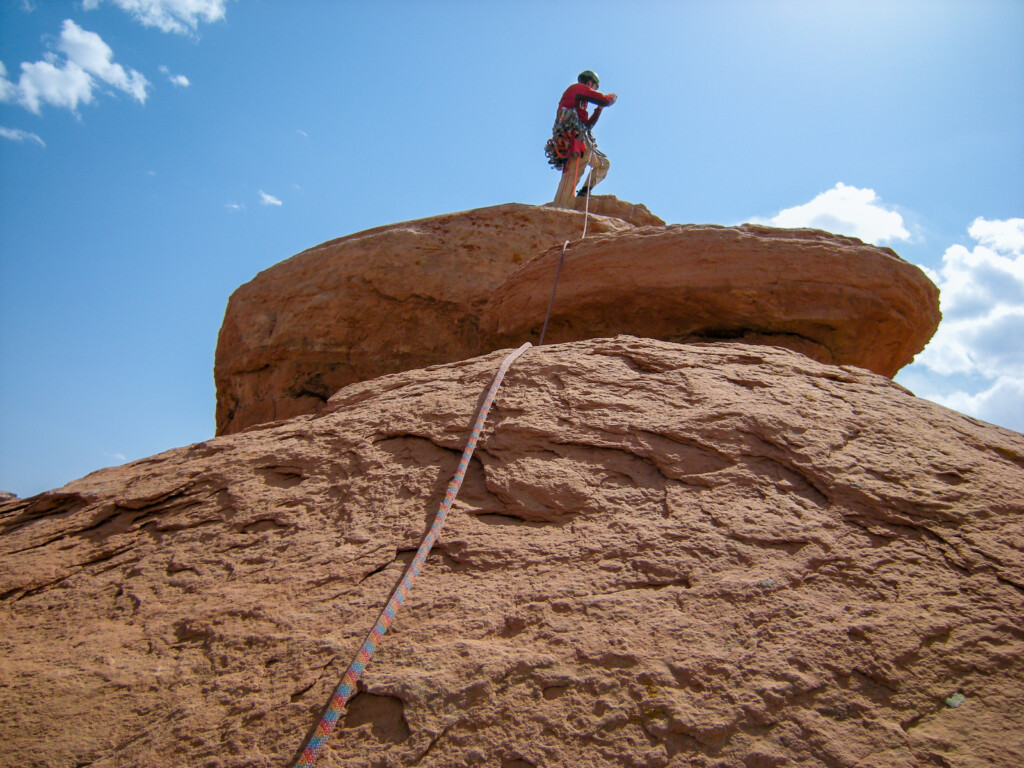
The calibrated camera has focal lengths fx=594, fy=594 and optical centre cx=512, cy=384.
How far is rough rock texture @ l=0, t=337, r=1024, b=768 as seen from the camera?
4.50 feet

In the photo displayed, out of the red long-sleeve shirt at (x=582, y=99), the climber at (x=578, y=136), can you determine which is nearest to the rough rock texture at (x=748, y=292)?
the climber at (x=578, y=136)

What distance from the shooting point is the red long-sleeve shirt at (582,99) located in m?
7.11

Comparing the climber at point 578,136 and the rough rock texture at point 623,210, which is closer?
the climber at point 578,136

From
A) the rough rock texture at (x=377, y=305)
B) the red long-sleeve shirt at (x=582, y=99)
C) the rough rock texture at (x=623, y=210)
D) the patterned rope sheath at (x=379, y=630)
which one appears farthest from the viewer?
the rough rock texture at (x=623, y=210)

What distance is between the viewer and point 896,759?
1.26 m

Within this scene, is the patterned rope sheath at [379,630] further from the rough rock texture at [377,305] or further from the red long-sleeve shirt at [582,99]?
the red long-sleeve shirt at [582,99]

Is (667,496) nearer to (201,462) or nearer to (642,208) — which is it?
(201,462)

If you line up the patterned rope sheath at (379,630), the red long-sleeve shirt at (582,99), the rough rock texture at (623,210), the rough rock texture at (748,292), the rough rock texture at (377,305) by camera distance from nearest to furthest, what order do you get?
1. the patterned rope sheath at (379,630)
2. the rough rock texture at (748,292)
3. the rough rock texture at (377,305)
4. the red long-sleeve shirt at (582,99)
5. the rough rock texture at (623,210)

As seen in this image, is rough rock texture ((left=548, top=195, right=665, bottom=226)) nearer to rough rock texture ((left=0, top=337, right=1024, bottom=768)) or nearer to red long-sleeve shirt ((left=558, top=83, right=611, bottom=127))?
red long-sleeve shirt ((left=558, top=83, right=611, bottom=127))

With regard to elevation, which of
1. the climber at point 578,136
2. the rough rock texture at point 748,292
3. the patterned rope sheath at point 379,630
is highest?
the climber at point 578,136

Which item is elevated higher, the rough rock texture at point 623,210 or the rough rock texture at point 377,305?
the rough rock texture at point 623,210

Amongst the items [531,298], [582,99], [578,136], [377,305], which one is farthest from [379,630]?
[582,99]

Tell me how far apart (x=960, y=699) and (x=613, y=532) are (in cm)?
93

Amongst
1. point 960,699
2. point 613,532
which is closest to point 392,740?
point 613,532
